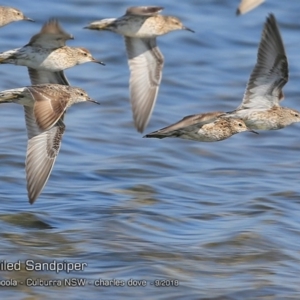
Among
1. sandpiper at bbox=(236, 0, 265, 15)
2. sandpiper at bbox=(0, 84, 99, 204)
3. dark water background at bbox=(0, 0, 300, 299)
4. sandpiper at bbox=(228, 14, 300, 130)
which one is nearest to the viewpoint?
dark water background at bbox=(0, 0, 300, 299)

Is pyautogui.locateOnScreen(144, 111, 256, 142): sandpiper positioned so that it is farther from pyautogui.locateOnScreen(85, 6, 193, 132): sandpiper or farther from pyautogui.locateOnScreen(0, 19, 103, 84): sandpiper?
pyautogui.locateOnScreen(0, 19, 103, 84): sandpiper

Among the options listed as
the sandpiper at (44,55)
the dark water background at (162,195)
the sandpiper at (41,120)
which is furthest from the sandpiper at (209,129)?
the sandpiper at (44,55)

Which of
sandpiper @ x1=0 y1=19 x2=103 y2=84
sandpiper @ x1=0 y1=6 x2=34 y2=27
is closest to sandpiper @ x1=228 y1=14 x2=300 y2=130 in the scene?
sandpiper @ x1=0 y1=19 x2=103 y2=84

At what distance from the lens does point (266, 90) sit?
38.1 feet

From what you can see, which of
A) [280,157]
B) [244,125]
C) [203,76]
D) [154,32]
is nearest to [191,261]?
[244,125]

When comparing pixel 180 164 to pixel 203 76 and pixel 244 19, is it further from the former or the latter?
pixel 244 19

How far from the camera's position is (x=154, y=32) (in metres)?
→ 12.8

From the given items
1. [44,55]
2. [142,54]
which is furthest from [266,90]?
[44,55]

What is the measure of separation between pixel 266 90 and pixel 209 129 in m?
1.11

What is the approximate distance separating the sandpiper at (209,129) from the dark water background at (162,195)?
1.08 meters

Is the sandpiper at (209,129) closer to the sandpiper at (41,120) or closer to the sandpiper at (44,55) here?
the sandpiper at (41,120)

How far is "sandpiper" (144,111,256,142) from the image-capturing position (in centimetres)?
1029

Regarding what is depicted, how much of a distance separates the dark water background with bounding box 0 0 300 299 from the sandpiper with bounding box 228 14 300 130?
3.64 ft

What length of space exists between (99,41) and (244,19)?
3.77m
